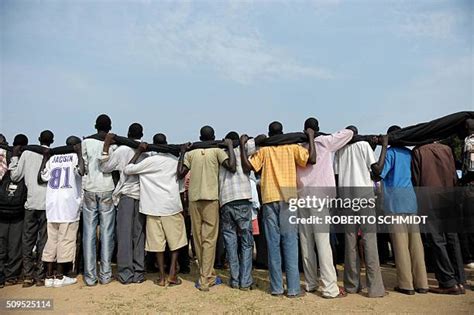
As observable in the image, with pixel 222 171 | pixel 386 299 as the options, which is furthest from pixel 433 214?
pixel 222 171

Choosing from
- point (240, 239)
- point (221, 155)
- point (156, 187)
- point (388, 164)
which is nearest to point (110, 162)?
point (156, 187)

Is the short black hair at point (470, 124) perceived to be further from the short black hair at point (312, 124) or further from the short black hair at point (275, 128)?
the short black hair at point (275, 128)

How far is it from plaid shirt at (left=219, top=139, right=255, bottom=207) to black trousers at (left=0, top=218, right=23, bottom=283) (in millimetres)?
3422

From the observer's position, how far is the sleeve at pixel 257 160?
5.29 metres

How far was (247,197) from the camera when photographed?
17.3 ft

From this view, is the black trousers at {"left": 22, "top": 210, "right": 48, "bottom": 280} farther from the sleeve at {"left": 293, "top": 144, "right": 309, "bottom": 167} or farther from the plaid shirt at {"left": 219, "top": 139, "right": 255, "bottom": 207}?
the sleeve at {"left": 293, "top": 144, "right": 309, "bottom": 167}

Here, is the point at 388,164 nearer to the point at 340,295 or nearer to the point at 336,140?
the point at 336,140

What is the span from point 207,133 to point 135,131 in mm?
1248

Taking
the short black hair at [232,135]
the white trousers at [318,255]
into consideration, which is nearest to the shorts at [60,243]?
the short black hair at [232,135]

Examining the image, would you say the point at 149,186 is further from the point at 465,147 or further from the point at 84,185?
the point at 465,147

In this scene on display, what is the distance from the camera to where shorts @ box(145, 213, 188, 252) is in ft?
18.4

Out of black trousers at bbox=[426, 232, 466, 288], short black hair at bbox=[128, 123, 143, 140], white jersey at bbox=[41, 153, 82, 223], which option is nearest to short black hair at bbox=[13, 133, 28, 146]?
white jersey at bbox=[41, 153, 82, 223]

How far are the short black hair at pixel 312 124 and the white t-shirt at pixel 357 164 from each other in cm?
51

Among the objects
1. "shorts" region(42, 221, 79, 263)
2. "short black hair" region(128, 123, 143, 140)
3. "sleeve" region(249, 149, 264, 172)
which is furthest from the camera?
"short black hair" region(128, 123, 143, 140)
